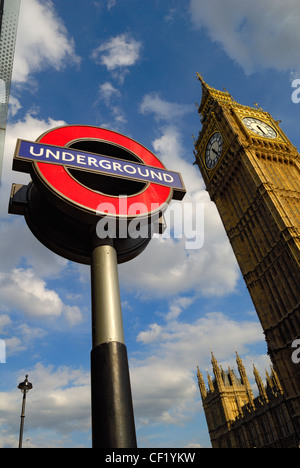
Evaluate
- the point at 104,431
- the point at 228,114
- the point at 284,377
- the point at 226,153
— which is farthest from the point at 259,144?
the point at 104,431

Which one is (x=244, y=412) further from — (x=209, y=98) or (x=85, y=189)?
(x=85, y=189)

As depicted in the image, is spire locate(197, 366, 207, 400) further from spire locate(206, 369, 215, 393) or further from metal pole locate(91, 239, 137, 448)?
metal pole locate(91, 239, 137, 448)

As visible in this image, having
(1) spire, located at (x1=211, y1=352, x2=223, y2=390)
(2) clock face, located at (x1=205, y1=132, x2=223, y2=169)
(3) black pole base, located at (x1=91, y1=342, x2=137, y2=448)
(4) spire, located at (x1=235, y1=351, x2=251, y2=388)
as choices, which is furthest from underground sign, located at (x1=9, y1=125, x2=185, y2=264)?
(1) spire, located at (x1=211, y1=352, x2=223, y2=390)

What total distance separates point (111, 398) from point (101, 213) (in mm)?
2550

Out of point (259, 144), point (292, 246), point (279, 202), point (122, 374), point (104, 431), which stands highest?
point (259, 144)

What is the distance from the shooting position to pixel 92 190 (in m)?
5.04

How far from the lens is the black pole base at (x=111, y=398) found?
3.50m

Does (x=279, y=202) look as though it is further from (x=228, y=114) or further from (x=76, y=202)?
(x=76, y=202)

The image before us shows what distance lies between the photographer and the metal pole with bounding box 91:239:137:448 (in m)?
3.54

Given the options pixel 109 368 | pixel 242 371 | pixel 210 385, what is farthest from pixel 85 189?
pixel 210 385

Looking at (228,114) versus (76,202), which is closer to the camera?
(76,202)

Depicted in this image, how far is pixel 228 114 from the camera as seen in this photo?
46094mm
